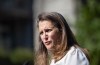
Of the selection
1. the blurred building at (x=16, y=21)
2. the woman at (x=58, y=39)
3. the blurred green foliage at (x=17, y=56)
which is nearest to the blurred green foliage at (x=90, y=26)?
the woman at (x=58, y=39)

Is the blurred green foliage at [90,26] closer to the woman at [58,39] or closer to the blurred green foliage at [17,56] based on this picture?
the woman at [58,39]

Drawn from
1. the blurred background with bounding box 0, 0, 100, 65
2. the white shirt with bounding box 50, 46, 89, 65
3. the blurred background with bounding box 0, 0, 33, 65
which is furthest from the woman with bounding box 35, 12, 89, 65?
the blurred background with bounding box 0, 0, 33, 65

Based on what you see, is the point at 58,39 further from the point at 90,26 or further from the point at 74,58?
the point at 90,26

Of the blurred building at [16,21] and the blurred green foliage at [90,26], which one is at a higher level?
the blurred green foliage at [90,26]

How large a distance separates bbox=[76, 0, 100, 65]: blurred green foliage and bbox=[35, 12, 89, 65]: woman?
218 inches

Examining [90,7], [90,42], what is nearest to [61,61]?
[90,42]

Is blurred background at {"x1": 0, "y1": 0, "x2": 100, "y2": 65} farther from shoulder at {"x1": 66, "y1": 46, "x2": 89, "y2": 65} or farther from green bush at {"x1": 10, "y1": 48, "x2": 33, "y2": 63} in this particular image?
shoulder at {"x1": 66, "y1": 46, "x2": 89, "y2": 65}

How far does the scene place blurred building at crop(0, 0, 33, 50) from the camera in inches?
1019

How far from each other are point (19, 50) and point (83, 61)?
52.2 ft

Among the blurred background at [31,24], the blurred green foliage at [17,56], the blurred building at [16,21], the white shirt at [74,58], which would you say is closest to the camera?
the white shirt at [74,58]

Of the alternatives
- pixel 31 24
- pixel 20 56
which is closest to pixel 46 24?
pixel 20 56

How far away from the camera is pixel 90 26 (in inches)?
448

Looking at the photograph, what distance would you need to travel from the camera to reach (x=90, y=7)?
38.7ft

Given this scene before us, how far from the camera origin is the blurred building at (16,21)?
25891mm
